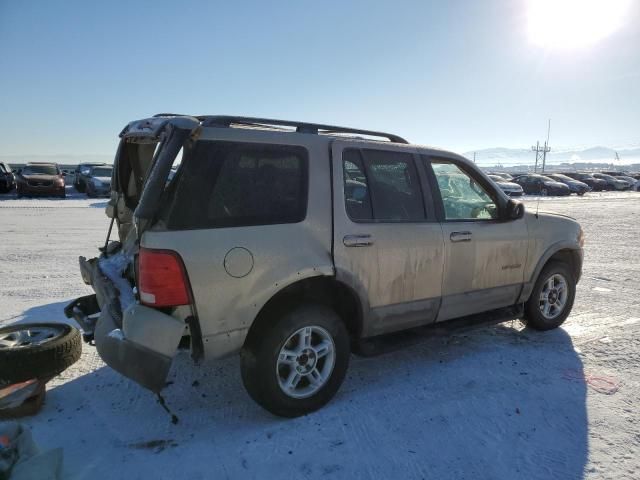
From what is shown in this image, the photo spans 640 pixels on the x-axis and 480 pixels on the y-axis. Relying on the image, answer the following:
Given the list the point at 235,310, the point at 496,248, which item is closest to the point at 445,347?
the point at 496,248

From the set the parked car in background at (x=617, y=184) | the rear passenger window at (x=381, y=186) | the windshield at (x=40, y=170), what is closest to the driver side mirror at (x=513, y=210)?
the rear passenger window at (x=381, y=186)

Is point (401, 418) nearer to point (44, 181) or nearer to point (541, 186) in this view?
point (44, 181)

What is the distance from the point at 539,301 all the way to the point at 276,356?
313cm

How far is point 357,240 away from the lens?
3.33 metres

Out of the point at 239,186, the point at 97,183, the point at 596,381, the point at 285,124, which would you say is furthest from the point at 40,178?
the point at 596,381

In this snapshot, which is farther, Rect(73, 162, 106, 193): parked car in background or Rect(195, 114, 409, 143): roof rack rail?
Rect(73, 162, 106, 193): parked car in background

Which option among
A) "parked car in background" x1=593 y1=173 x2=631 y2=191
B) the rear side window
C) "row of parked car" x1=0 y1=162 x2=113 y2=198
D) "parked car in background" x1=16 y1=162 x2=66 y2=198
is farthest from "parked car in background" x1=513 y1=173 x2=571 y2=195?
the rear side window

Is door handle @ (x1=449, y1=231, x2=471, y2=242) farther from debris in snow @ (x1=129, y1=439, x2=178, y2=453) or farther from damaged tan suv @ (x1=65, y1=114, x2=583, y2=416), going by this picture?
debris in snow @ (x1=129, y1=439, x2=178, y2=453)

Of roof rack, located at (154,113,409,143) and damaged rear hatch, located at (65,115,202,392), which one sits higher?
roof rack, located at (154,113,409,143)

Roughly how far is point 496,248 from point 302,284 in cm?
202

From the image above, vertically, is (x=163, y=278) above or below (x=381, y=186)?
below

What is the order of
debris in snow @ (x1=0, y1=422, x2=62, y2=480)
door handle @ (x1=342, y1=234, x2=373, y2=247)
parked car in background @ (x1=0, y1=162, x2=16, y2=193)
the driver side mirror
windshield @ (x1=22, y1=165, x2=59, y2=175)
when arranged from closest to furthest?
1. debris in snow @ (x1=0, y1=422, x2=62, y2=480)
2. door handle @ (x1=342, y1=234, x2=373, y2=247)
3. the driver side mirror
4. windshield @ (x1=22, y1=165, x2=59, y2=175)
5. parked car in background @ (x1=0, y1=162, x2=16, y2=193)

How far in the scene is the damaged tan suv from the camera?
273cm

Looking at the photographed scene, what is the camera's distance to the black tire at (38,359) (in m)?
3.09
